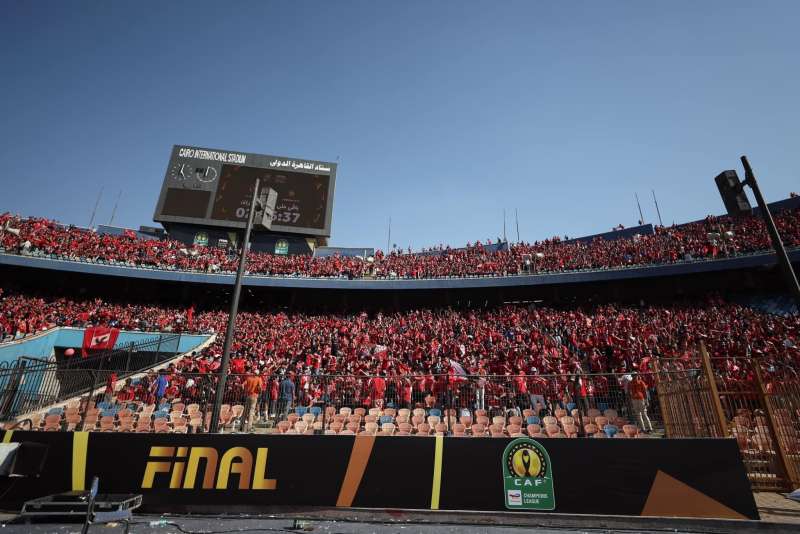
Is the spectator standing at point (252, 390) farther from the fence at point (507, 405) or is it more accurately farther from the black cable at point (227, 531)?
the black cable at point (227, 531)

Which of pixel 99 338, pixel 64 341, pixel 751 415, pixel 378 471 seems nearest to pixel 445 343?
pixel 751 415

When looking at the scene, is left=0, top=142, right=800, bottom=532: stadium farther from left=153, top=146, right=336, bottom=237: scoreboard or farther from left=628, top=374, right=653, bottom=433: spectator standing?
left=153, top=146, right=336, bottom=237: scoreboard

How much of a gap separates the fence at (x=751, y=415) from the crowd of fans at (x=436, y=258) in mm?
19927

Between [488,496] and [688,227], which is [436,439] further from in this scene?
[688,227]

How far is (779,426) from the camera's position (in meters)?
7.97

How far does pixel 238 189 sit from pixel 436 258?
1777 cm

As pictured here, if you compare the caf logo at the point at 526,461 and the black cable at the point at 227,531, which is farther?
the caf logo at the point at 526,461

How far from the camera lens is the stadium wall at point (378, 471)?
6539 millimetres

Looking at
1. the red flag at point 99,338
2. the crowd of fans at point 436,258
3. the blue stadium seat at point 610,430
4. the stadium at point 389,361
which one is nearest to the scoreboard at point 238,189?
the stadium at point 389,361

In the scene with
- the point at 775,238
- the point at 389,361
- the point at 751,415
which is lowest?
the point at 751,415

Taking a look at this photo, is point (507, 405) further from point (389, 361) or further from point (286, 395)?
point (389, 361)

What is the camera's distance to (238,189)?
32.1 m

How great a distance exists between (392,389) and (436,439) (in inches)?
144

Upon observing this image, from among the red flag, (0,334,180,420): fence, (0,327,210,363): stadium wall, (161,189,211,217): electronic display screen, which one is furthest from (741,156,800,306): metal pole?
(161,189,211,217): electronic display screen
